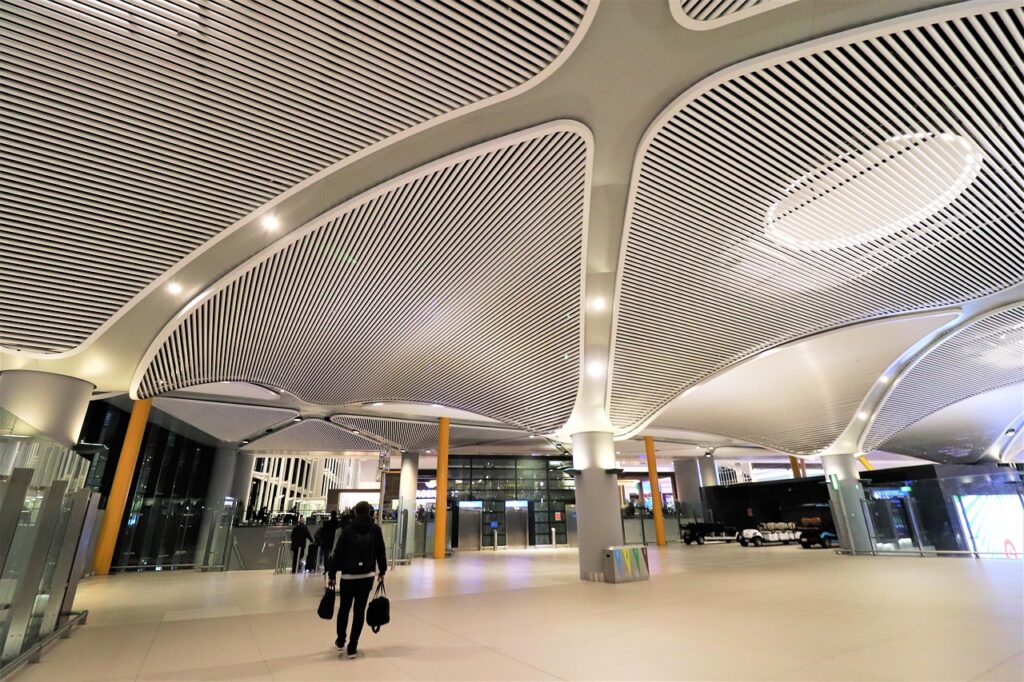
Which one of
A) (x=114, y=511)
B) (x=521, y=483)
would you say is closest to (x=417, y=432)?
(x=114, y=511)

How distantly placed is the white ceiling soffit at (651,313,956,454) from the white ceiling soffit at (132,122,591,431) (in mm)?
6165

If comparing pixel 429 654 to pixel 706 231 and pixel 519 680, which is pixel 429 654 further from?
pixel 706 231

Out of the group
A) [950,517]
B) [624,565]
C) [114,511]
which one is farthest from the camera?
[950,517]

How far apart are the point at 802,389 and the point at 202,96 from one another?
689 inches

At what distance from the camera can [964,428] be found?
23578 millimetres

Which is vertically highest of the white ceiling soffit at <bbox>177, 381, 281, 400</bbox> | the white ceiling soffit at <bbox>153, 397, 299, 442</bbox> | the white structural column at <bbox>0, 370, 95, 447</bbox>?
the white ceiling soffit at <bbox>177, 381, 281, 400</bbox>

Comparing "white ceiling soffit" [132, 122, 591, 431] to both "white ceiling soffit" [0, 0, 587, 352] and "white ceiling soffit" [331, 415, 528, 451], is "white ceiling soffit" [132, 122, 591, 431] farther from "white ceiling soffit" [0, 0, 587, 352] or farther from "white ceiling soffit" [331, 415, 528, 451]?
"white ceiling soffit" [331, 415, 528, 451]

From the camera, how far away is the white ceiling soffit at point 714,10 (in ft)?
15.6

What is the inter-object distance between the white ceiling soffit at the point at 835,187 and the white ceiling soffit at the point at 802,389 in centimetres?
155

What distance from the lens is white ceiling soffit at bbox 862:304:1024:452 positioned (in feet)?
42.0

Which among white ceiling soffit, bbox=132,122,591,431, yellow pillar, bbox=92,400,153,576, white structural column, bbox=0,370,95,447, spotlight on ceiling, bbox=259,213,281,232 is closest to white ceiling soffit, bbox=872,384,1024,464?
white ceiling soffit, bbox=132,122,591,431

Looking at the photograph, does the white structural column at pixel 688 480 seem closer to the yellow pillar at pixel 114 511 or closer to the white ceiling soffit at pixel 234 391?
the white ceiling soffit at pixel 234 391

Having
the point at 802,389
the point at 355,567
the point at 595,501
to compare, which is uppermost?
the point at 802,389

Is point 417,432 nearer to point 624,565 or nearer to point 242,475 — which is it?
point 242,475
